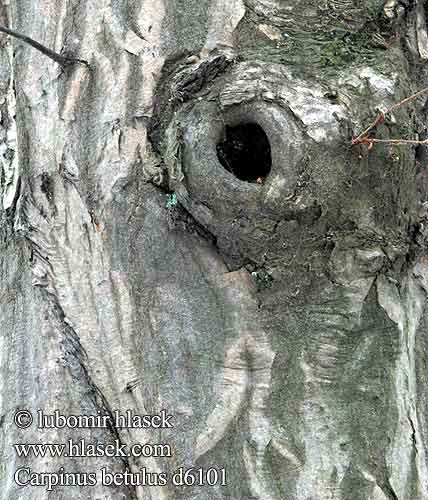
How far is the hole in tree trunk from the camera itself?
1247 mm

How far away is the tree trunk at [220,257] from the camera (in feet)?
3.90

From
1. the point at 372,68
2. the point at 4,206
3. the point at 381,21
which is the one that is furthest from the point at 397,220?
the point at 4,206

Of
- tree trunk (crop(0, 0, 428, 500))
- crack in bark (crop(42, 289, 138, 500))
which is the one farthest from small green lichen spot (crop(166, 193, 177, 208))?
crack in bark (crop(42, 289, 138, 500))

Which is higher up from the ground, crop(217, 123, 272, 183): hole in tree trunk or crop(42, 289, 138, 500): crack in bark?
crop(217, 123, 272, 183): hole in tree trunk

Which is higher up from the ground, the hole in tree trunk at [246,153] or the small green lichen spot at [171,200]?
the hole in tree trunk at [246,153]

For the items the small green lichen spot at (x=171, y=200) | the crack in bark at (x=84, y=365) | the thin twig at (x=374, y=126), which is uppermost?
the thin twig at (x=374, y=126)

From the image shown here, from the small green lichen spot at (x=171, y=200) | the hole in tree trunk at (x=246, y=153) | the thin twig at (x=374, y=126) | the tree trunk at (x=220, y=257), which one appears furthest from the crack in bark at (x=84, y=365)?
the thin twig at (x=374, y=126)

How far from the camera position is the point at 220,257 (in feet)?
4.09

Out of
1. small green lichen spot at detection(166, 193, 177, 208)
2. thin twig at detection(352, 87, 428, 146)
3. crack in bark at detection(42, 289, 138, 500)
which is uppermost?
thin twig at detection(352, 87, 428, 146)

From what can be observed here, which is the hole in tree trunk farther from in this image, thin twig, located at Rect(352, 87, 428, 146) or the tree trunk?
thin twig, located at Rect(352, 87, 428, 146)

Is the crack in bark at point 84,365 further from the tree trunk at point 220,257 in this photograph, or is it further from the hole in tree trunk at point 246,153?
the hole in tree trunk at point 246,153

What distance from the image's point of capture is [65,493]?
1.21 metres

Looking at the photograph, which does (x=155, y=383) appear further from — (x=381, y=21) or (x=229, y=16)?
(x=381, y=21)

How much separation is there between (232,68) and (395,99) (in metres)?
0.29
